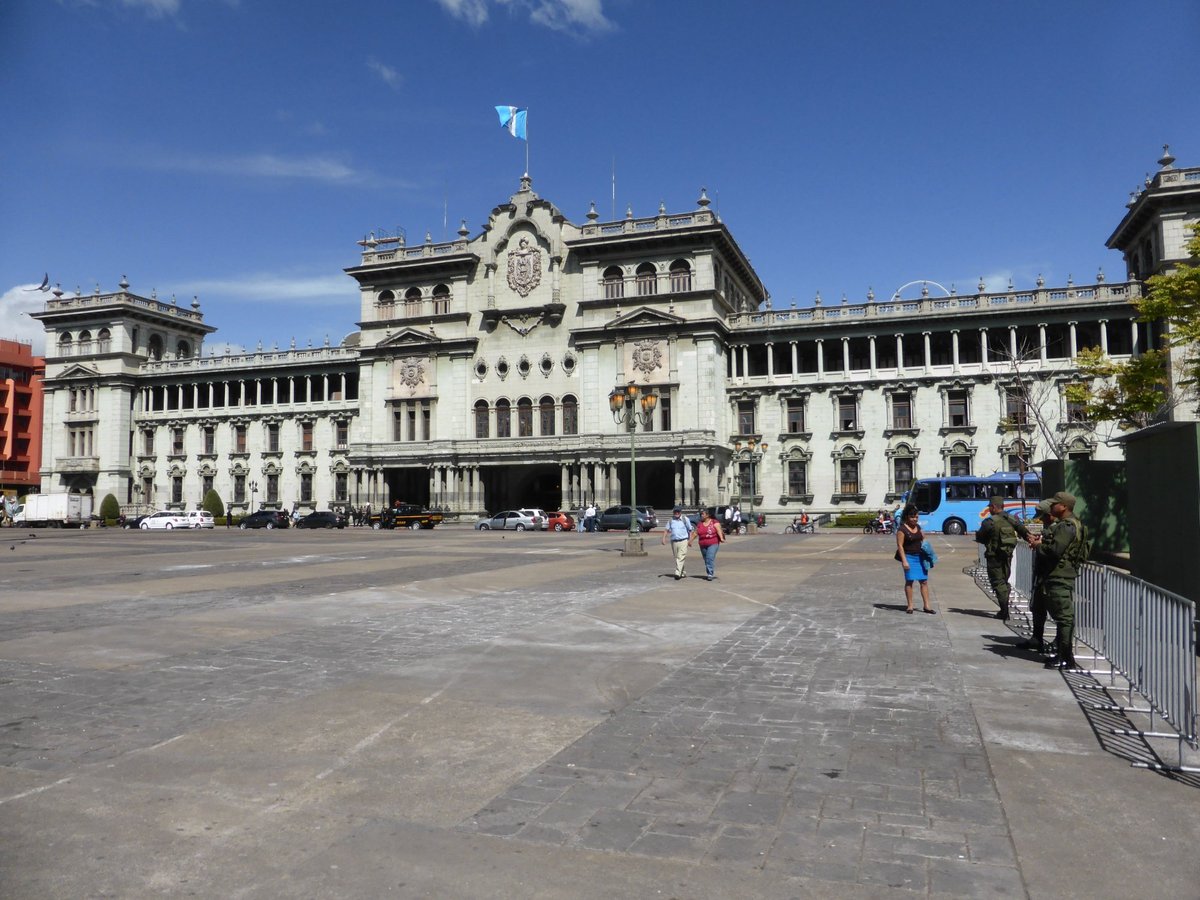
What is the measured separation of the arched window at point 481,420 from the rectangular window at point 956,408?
32584 mm

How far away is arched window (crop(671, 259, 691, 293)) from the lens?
6028cm

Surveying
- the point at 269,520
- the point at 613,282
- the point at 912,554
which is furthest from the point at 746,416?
the point at 912,554

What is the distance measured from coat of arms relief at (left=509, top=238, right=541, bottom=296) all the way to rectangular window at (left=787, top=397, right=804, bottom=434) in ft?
66.9

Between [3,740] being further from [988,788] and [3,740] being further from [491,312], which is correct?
[491,312]

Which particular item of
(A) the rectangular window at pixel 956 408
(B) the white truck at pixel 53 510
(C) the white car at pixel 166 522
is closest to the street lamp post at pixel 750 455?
(A) the rectangular window at pixel 956 408

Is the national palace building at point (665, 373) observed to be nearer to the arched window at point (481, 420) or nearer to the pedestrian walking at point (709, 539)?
the arched window at point (481, 420)

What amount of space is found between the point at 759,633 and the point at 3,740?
8547 mm

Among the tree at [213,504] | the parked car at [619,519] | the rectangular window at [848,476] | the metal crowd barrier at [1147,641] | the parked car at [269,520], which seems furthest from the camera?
the tree at [213,504]

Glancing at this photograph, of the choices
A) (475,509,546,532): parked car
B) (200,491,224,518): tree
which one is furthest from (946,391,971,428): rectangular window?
(200,491,224,518): tree

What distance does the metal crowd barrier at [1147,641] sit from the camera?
6.49m

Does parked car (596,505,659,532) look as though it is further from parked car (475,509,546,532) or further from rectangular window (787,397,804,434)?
rectangular window (787,397,804,434)

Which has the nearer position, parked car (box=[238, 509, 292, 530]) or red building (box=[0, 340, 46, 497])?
parked car (box=[238, 509, 292, 530])

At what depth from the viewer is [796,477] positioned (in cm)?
6075

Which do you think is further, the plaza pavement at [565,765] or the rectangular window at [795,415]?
the rectangular window at [795,415]
